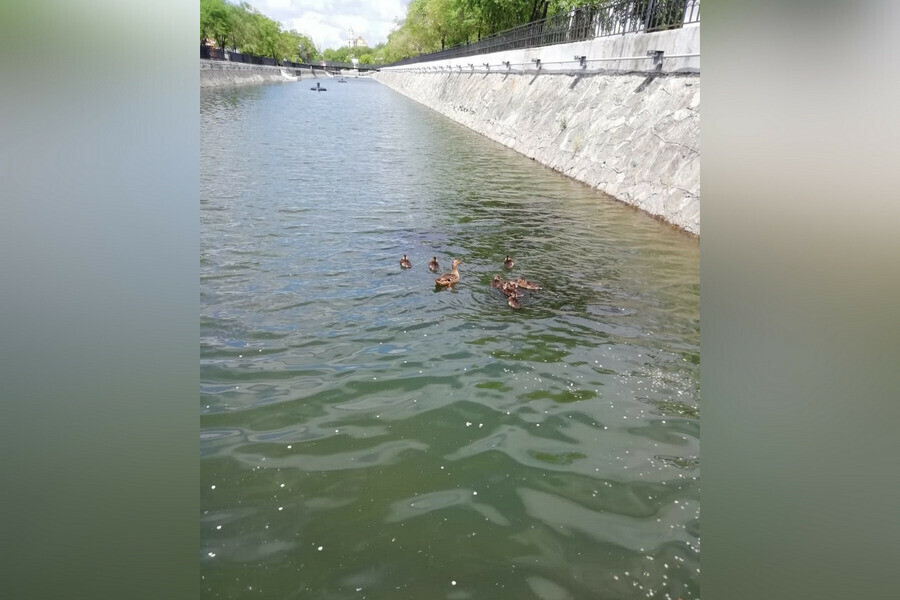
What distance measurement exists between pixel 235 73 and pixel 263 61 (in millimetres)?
30468

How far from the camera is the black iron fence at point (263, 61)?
63859mm

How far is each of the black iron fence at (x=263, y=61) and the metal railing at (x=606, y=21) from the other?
1109cm

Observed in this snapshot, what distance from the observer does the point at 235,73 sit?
73.4 m

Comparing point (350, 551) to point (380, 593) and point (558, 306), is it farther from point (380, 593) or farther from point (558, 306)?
point (558, 306)

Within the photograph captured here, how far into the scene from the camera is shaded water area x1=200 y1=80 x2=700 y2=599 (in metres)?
3.30

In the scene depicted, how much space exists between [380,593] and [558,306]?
5.00 metres

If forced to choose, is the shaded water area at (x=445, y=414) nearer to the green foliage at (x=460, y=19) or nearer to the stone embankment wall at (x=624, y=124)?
the stone embankment wall at (x=624, y=124)

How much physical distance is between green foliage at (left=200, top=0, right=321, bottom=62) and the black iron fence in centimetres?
196

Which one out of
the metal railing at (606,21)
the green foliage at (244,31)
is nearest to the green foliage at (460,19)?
the metal railing at (606,21)
